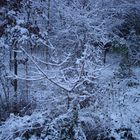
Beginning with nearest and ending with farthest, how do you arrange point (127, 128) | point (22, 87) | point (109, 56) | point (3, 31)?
1. point (127, 128)
2. point (3, 31)
3. point (22, 87)
4. point (109, 56)

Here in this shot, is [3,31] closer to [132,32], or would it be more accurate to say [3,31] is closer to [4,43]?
[4,43]

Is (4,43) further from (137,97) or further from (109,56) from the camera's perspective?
(109,56)

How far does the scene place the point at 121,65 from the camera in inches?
485

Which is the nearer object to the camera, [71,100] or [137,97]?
[71,100]

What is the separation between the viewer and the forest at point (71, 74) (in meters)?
6.58

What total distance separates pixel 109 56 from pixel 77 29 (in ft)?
16.0

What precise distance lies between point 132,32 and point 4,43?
6.41 metres

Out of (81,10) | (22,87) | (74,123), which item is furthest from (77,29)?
(74,123)

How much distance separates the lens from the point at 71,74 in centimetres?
757

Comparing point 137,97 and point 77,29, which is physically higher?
point 77,29

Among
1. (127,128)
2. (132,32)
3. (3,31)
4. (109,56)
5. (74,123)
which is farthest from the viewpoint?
(109,56)

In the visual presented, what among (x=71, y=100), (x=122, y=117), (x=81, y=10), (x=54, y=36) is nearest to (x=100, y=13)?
(x=81, y=10)

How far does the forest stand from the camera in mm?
6578

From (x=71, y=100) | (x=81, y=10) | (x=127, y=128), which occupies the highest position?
(x=81, y=10)
